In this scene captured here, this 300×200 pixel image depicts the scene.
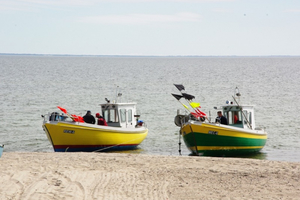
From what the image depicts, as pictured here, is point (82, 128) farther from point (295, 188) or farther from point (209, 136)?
point (295, 188)

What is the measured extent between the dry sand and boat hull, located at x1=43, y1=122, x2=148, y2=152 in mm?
3153

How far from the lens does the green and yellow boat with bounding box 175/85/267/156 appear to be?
20625mm

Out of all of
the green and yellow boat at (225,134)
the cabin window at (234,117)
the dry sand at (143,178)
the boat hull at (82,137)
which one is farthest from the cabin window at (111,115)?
the dry sand at (143,178)

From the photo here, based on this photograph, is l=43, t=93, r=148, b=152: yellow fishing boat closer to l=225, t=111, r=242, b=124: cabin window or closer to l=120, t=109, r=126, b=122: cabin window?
l=120, t=109, r=126, b=122: cabin window

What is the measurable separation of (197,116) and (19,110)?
20.9 metres

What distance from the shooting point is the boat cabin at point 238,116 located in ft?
Answer: 73.7

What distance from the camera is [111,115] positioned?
76.3 feet

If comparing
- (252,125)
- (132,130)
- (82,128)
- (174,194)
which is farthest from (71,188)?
(252,125)

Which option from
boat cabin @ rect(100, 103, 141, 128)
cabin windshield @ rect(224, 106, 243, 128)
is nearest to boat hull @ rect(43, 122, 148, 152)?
boat cabin @ rect(100, 103, 141, 128)

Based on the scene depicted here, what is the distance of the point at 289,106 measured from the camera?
43781 millimetres

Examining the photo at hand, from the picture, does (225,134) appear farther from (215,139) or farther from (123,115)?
(123,115)

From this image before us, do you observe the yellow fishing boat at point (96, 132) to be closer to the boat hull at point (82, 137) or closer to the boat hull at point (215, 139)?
the boat hull at point (82, 137)

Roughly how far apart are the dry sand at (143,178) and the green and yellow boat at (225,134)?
337cm

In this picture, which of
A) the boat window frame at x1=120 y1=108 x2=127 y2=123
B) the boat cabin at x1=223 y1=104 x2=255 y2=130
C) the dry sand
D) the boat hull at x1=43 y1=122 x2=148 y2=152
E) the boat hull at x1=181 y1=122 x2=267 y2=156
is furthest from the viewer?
the boat window frame at x1=120 y1=108 x2=127 y2=123
